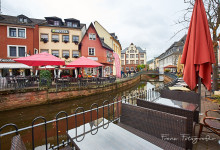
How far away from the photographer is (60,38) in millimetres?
19797

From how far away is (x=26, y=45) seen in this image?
1664 centimetres

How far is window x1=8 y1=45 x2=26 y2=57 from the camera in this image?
16000mm

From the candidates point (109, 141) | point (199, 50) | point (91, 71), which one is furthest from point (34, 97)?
point (91, 71)

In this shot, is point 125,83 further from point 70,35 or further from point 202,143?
point 202,143

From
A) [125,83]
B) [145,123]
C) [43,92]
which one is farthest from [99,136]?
[125,83]

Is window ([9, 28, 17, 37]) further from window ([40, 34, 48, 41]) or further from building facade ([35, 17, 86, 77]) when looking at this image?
window ([40, 34, 48, 41])

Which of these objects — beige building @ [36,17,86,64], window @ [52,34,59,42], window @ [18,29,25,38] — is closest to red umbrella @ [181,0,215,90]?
beige building @ [36,17,86,64]

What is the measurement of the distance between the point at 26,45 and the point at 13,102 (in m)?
12.3

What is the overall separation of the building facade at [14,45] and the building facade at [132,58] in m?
43.7

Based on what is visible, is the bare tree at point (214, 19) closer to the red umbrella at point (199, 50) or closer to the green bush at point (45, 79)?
the red umbrella at point (199, 50)

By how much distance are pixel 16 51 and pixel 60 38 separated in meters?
7.11

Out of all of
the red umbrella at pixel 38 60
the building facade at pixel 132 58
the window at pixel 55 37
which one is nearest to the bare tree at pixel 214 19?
the red umbrella at pixel 38 60

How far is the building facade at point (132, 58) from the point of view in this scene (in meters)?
55.4

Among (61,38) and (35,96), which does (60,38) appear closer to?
(61,38)
